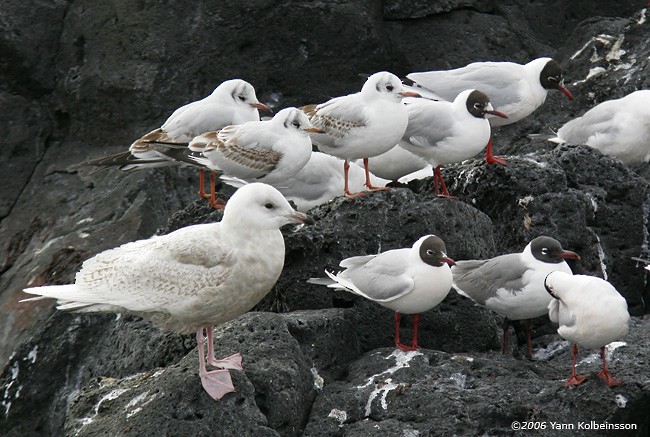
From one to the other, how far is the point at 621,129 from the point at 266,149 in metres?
3.68

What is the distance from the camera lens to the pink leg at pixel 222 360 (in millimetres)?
7078

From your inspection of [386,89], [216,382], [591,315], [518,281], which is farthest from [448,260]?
[386,89]

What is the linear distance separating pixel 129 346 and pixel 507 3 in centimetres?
750

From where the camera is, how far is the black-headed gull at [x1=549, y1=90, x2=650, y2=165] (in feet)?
36.6

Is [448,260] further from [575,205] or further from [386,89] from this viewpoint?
[386,89]

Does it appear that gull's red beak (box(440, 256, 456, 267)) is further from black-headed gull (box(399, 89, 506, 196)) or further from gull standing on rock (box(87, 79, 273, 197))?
gull standing on rock (box(87, 79, 273, 197))

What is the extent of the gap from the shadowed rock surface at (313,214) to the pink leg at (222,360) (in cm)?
8

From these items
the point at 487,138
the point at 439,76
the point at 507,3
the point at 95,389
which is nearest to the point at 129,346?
the point at 95,389

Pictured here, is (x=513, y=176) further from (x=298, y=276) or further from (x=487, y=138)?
(x=298, y=276)

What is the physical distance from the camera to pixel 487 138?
9688 millimetres

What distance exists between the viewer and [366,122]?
31.0 ft

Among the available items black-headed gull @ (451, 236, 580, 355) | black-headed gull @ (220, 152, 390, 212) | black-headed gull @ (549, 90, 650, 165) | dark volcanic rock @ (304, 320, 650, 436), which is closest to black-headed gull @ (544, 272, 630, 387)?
dark volcanic rock @ (304, 320, 650, 436)

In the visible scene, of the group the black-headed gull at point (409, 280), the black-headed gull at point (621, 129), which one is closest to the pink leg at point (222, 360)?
the black-headed gull at point (409, 280)
